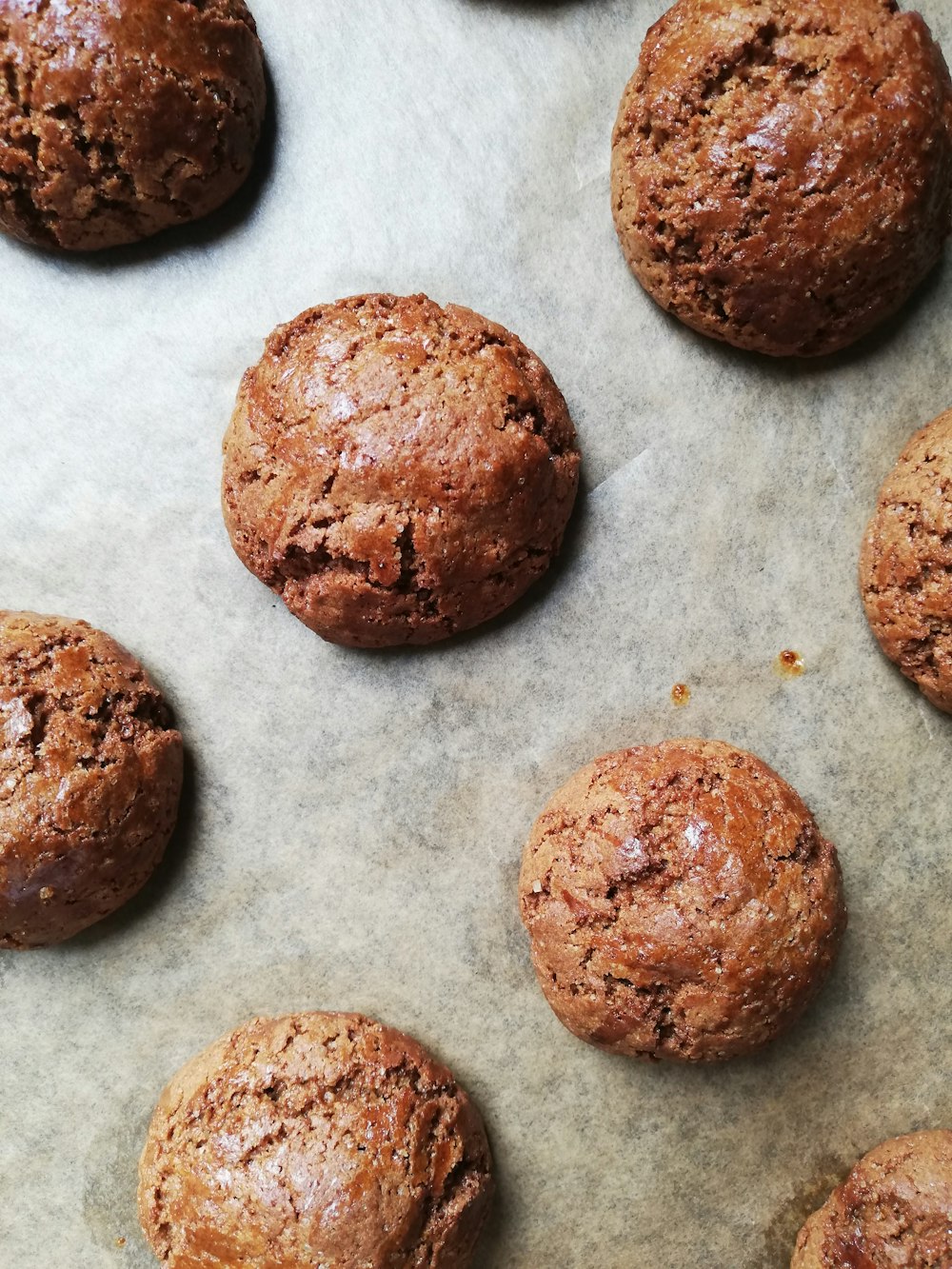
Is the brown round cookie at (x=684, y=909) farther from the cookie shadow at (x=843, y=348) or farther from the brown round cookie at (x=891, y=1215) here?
the cookie shadow at (x=843, y=348)

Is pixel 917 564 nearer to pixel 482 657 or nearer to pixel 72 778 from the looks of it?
pixel 482 657

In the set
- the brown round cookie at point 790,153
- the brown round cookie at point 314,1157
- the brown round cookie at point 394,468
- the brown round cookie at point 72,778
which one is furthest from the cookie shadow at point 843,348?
the brown round cookie at point 314,1157

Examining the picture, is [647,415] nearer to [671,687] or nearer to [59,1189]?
[671,687]

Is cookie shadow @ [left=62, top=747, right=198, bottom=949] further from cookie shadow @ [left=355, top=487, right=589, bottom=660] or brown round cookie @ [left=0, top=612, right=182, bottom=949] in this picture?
cookie shadow @ [left=355, top=487, right=589, bottom=660]

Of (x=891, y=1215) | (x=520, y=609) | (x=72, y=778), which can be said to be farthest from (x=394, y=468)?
(x=891, y=1215)

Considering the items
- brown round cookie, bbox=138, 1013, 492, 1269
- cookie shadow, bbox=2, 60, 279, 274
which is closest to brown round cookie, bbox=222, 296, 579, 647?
cookie shadow, bbox=2, 60, 279, 274

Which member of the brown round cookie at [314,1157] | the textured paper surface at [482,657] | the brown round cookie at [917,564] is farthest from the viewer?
the textured paper surface at [482,657]

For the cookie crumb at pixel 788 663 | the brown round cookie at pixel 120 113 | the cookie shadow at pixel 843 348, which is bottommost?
the cookie crumb at pixel 788 663
